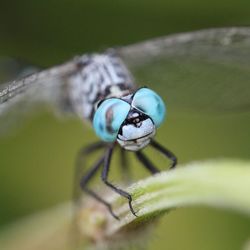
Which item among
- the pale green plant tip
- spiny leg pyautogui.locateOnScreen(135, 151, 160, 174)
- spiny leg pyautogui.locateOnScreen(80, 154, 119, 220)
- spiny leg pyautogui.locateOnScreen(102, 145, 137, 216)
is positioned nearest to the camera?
the pale green plant tip

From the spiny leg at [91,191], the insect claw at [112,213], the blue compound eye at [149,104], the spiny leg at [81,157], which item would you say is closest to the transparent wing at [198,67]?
the spiny leg at [81,157]

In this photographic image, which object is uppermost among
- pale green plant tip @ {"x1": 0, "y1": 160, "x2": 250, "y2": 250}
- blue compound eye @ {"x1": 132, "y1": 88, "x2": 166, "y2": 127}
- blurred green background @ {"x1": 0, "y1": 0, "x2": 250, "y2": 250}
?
blurred green background @ {"x1": 0, "y1": 0, "x2": 250, "y2": 250}

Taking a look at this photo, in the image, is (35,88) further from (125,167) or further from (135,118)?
(135,118)

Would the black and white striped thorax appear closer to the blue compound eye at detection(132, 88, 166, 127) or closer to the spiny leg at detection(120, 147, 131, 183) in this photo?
the blue compound eye at detection(132, 88, 166, 127)

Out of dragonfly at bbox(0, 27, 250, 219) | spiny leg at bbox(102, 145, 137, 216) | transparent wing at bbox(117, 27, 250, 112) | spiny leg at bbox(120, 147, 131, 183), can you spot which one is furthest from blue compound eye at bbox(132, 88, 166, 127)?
spiny leg at bbox(120, 147, 131, 183)

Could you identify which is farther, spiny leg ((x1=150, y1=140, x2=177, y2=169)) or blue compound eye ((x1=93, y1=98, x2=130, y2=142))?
spiny leg ((x1=150, y1=140, x2=177, y2=169))

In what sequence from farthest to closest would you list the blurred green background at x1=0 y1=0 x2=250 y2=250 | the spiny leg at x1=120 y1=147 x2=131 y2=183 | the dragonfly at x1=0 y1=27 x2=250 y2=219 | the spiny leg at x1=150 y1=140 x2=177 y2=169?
the blurred green background at x1=0 y1=0 x2=250 y2=250 → the spiny leg at x1=120 y1=147 x2=131 y2=183 → the spiny leg at x1=150 y1=140 x2=177 y2=169 → the dragonfly at x1=0 y1=27 x2=250 y2=219

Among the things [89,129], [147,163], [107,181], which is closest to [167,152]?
[147,163]
